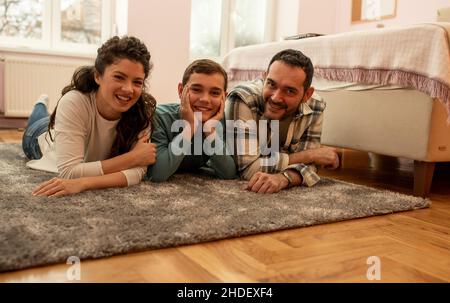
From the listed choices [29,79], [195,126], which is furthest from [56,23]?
[195,126]

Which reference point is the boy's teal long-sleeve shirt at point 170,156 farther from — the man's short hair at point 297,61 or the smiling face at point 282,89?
the man's short hair at point 297,61

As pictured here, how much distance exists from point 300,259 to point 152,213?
Result: 0.36 m

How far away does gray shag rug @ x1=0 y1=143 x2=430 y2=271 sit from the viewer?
2.47 ft

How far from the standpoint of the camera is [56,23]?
3.61 metres

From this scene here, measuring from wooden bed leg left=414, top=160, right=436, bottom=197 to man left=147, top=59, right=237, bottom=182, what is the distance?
2.02 feet

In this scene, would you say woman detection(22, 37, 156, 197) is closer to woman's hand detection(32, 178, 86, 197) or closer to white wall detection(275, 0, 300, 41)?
woman's hand detection(32, 178, 86, 197)

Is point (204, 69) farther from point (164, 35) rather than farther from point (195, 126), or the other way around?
point (164, 35)

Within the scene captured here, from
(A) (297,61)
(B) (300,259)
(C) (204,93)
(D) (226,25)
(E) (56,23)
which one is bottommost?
(B) (300,259)

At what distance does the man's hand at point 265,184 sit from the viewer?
127 cm

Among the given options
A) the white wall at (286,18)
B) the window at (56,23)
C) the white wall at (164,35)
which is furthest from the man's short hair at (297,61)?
the white wall at (286,18)

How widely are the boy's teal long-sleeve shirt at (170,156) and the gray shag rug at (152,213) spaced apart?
43mm

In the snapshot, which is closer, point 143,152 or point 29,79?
point 143,152

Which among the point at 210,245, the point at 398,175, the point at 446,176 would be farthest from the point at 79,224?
the point at 446,176
